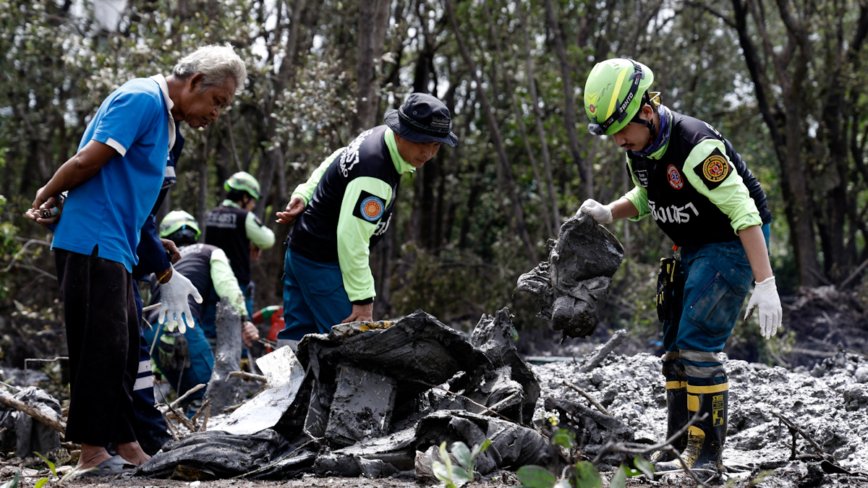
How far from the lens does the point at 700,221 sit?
10.0ft

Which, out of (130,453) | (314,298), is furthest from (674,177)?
(130,453)

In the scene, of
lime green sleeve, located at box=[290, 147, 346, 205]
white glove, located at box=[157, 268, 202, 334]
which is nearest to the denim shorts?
lime green sleeve, located at box=[290, 147, 346, 205]

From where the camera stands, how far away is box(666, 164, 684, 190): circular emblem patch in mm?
3014

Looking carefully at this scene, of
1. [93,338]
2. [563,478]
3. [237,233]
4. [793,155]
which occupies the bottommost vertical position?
[563,478]

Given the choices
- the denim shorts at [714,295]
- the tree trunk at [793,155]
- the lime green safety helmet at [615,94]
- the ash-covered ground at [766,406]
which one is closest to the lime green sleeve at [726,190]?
the denim shorts at [714,295]

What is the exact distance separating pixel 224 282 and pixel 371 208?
2.06 metres

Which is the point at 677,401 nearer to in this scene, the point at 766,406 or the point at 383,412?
the point at 766,406

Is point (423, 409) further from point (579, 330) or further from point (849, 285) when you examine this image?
point (849, 285)

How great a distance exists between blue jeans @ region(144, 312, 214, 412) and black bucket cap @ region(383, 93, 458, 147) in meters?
2.50

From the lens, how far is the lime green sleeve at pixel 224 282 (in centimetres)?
496

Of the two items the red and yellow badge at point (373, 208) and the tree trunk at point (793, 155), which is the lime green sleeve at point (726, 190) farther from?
the tree trunk at point (793, 155)

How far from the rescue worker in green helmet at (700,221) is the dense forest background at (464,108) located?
3202 mm

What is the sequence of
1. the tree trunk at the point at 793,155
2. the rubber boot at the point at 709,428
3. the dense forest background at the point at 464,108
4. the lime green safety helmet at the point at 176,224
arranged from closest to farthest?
the rubber boot at the point at 709,428 → the lime green safety helmet at the point at 176,224 → the dense forest background at the point at 464,108 → the tree trunk at the point at 793,155

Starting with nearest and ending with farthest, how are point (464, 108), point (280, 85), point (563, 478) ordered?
point (563, 478)
point (280, 85)
point (464, 108)
